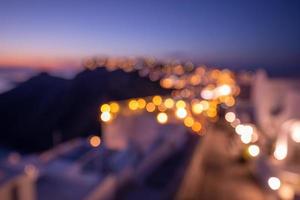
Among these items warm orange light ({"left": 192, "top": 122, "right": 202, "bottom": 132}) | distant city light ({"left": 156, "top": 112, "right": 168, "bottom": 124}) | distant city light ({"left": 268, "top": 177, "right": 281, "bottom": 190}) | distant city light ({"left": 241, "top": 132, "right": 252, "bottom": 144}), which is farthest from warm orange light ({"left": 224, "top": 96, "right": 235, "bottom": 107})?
distant city light ({"left": 268, "top": 177, "right": 281, "bottom": 190})

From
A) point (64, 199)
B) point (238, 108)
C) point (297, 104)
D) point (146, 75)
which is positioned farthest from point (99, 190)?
point (146, 75)

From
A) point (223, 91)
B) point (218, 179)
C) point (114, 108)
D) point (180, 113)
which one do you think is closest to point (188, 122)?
point (180, 113)

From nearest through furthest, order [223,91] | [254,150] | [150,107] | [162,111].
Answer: [254,150] < [162,111] < [150,107] < [223,91]

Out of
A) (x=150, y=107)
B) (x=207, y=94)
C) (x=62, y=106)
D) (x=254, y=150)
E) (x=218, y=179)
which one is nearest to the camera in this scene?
(x=218, y=179)

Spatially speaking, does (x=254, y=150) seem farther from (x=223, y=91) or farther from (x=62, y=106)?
(x=62, y=106)

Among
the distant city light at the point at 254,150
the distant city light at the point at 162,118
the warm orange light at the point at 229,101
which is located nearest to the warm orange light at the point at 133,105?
the distant city light at the point at 162,118

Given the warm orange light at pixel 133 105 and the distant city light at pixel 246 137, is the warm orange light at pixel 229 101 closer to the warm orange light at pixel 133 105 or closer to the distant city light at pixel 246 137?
the warm orange light at pixel 133 105

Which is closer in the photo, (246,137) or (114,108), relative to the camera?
(246,137)
